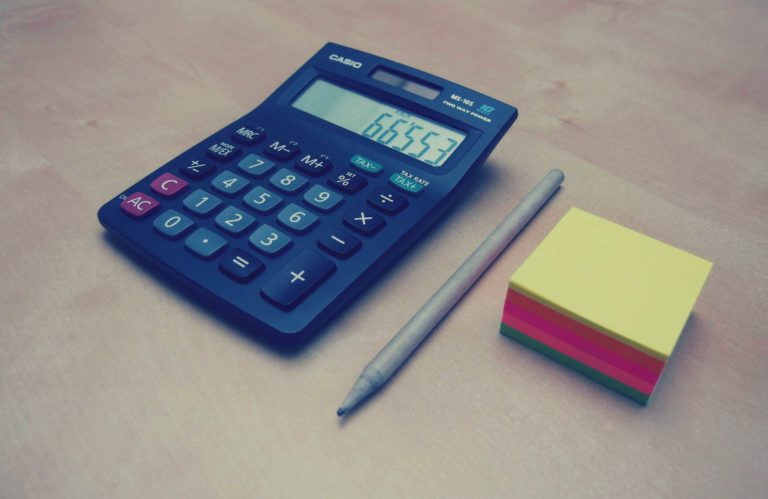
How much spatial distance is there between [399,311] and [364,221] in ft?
0.18

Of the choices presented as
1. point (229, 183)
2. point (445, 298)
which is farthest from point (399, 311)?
point (229, 183)

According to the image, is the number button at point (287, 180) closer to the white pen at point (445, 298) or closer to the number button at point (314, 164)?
the number button at point (314, 164)

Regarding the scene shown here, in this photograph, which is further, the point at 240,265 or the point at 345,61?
the point at 345,61

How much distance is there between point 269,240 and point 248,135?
A: 11cm

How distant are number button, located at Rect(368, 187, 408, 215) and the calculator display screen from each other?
4 centimetres

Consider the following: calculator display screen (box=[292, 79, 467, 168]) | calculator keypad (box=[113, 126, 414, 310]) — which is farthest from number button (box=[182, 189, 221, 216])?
calculator display screen (box=[292, 79, 467, 168])

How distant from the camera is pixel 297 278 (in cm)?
33

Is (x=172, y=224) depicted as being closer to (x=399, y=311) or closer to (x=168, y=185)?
(x=168, y=185)

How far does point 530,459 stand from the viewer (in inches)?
11.1

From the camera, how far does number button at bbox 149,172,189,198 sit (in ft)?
1.25

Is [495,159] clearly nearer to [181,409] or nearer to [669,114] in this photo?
[669,114]

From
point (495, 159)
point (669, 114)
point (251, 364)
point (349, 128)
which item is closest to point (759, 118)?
point (669, 114)

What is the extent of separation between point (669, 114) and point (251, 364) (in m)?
0.38

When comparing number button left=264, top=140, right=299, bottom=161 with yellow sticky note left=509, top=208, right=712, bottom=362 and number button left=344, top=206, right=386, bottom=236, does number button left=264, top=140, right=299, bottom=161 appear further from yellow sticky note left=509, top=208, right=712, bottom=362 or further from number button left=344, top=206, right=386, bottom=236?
yellow sticky note left=509, top=208, right=712, bottom=362
